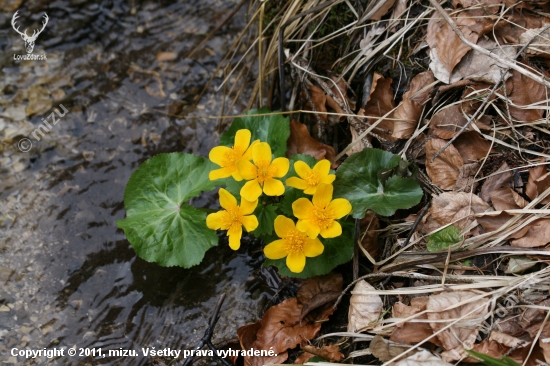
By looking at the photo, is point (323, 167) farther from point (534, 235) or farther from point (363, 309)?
point (534, 235)

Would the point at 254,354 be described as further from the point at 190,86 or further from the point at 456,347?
the point at 190,86

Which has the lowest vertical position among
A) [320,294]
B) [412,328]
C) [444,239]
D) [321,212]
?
[320,294]

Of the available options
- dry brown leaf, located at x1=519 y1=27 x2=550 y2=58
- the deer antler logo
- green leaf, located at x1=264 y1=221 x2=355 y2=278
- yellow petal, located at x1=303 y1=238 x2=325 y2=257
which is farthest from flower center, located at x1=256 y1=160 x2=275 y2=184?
the deer antler logo

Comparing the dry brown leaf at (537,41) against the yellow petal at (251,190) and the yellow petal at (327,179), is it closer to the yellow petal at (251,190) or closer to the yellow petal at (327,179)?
the yellow petal at (327,179)

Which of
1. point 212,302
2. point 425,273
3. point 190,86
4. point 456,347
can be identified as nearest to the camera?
point 456,347

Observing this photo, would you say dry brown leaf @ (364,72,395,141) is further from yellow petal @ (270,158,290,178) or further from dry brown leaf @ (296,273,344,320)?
dry brown leaf @ (296,273,344,320)

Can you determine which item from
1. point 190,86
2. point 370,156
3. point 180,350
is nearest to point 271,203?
point 370,156

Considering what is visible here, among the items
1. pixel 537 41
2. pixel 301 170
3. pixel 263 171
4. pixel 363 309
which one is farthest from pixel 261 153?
pixel 537 41
